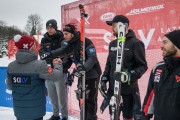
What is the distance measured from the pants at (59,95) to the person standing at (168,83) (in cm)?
240

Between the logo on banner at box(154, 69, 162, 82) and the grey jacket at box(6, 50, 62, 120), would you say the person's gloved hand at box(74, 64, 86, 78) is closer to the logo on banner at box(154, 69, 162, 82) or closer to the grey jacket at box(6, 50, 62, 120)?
the grey jacket at box(6, 50, 62, 120)

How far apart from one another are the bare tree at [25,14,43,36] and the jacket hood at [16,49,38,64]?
59.8 m

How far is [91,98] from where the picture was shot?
14.1 ft

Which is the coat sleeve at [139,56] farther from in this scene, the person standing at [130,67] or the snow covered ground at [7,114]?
the snow covered ground at [7,114]

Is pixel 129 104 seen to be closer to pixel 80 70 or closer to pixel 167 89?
pixel 80 70

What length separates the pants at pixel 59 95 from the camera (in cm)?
479

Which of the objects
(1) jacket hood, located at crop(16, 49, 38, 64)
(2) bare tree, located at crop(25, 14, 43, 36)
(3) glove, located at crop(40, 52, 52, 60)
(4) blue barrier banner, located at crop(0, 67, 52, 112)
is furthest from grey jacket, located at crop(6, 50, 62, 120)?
(2) bare tree, located at crop(25, 14, 43, 36)

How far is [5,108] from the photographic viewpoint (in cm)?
666

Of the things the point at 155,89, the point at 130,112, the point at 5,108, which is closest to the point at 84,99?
the point at 130,112

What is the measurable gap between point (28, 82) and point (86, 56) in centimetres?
118

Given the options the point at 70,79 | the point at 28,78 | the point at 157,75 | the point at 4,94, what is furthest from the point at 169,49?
the point at 4,94

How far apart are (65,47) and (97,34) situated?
91cm

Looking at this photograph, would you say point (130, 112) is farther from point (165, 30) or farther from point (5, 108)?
point (5, 108)

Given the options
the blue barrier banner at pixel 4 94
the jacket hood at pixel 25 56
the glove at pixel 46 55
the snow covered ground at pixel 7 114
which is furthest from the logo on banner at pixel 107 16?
the blue barrier banner at pixel 4 94
